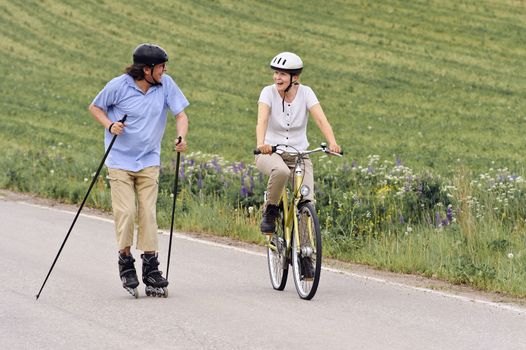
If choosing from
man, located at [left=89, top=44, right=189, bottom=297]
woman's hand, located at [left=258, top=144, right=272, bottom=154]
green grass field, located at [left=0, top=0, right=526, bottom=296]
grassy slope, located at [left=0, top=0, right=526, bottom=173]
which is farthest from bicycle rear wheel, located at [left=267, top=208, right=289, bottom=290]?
grassy slope, located at [left=0, top=0, right=526, bottom=173]

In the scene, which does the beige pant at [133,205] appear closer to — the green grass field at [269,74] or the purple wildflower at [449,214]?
the purple wildflower at [449,214]

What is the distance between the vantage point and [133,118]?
9.95 metres

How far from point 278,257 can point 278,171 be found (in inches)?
32.6

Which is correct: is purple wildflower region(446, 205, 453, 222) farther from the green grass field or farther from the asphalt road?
the green grass field

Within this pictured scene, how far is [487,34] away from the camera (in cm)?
5038

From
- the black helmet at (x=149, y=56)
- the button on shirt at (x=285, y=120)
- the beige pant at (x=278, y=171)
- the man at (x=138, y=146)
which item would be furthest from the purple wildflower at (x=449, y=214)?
the black helmet at (x=149, y=56)

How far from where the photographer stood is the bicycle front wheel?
959 cm

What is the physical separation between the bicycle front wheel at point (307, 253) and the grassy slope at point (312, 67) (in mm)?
15037

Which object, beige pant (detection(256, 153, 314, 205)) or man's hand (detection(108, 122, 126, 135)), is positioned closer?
man's hand (detection(108, 122, 126, 135))

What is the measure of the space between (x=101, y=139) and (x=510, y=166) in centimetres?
954

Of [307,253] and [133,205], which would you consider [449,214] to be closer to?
[307,253]

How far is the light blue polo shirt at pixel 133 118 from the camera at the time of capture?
9.94 meters

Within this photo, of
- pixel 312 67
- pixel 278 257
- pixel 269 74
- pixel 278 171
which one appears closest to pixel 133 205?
pixel 278 171

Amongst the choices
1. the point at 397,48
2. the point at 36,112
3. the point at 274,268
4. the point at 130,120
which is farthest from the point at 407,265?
the point at 397,48
